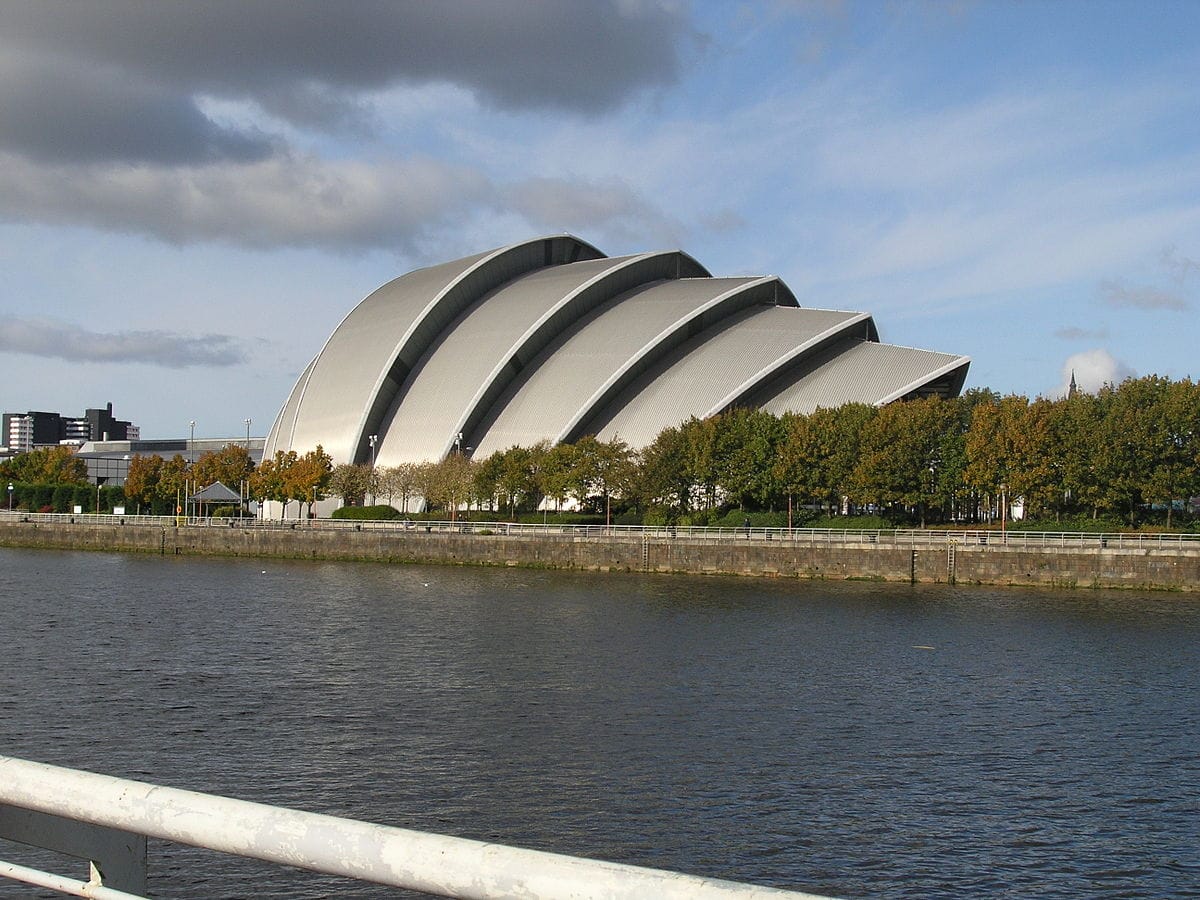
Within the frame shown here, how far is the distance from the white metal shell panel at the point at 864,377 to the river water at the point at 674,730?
1173 inches

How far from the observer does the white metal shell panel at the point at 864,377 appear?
62344 mm

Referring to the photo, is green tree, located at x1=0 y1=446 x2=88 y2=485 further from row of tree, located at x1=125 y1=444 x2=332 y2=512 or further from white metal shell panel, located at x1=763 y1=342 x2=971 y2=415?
white metal shell panel, located at x1=763 y1=342 x2=971 y2=415

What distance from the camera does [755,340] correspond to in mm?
Answer: 66438

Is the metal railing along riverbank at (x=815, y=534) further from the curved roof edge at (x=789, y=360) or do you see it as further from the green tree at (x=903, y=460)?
the curved roof edge at (x=789, y=360)

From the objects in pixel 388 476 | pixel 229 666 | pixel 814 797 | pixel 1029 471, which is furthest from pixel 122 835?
pixel 388 476

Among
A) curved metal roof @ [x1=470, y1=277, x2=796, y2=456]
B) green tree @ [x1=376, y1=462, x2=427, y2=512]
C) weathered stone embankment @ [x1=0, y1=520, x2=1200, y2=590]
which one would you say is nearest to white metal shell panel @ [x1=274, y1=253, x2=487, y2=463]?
green tree @ [x1=376, y1=462, x2=427, y2=512]

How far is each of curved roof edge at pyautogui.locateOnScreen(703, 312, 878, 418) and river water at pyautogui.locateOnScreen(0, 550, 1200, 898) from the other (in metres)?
29.9

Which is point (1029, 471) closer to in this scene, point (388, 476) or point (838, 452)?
point (838, 452)

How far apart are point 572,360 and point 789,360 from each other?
1220 centimetres

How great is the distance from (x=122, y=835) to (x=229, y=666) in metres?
21.0

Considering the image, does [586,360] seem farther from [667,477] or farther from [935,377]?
[935,377]

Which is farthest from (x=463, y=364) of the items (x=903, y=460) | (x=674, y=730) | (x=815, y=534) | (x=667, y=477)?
(x=674, y=730)

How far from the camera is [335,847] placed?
8.09ft

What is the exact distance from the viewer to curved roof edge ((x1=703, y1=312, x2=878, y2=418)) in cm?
6253
